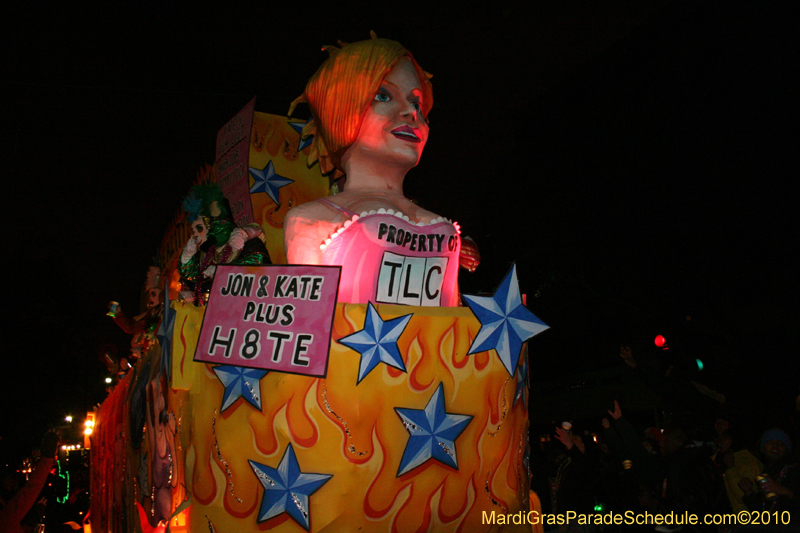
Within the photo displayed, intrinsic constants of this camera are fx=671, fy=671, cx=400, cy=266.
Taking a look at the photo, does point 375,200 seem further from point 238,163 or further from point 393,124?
point 238,163

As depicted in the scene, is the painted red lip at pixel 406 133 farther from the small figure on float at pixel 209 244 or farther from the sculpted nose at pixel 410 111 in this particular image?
the small figure on float at pixel 209 244

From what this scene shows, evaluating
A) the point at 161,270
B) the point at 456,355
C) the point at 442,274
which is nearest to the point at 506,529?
the point at 456,355

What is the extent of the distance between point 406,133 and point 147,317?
4.08 metres

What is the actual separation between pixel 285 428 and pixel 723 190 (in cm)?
571

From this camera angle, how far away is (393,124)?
14.7 feet

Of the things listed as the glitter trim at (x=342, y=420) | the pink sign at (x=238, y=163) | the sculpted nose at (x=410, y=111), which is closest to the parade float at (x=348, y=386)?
the glitter trim at (x=342, y=420)

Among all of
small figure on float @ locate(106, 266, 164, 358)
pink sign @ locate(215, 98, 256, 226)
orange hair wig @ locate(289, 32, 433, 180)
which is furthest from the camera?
small figure on float @ locate(106, 266, 164, 358)

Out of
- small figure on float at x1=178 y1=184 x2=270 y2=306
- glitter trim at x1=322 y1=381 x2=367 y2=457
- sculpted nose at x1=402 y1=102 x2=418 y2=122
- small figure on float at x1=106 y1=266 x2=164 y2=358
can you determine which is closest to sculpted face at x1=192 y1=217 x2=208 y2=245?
small figure on float at x1=178 y1=184 x2=270 y2=306

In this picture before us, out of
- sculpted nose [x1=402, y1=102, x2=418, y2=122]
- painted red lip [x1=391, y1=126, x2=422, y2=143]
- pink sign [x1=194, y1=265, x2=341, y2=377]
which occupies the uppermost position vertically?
sculpted nose [x1=402, y1=102, x2=418, y2=122]

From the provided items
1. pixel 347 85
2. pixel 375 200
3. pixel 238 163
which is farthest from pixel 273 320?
pixel 238 163

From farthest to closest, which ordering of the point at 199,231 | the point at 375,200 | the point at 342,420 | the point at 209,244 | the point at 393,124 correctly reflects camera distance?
the point at 209,244
the point at 199,231
the point at 393,124
the point at 375,200
the point at 342,420

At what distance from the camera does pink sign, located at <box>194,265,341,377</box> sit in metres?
3.38

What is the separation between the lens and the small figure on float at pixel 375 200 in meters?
4.11

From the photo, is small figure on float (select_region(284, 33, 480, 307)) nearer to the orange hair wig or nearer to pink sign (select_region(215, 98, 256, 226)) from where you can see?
the orange hair wig
